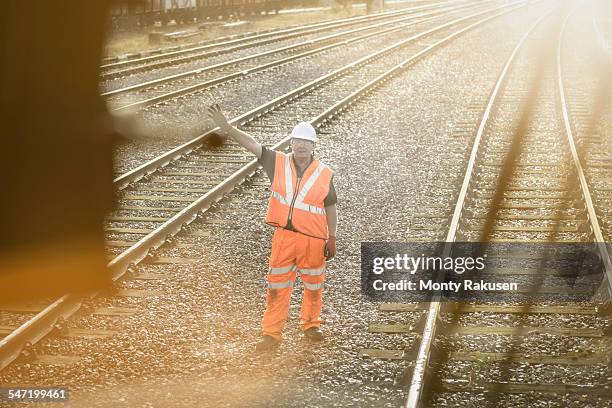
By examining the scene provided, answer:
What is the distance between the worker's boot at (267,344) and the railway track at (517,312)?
0.66m

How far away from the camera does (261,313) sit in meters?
7.32

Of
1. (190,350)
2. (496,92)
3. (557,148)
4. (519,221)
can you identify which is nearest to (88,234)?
(190,350)

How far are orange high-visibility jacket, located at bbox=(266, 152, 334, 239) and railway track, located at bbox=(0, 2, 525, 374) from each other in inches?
69.4

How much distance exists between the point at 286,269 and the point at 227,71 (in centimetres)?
1776

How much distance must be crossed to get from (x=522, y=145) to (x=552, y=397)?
9033 millimetres

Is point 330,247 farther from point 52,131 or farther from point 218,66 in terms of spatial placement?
point 218,66

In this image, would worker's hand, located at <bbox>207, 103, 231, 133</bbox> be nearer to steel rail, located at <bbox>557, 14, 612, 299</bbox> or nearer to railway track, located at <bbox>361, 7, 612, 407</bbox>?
railway track, located at <bbox>361, 7, 612, 407</bbox>

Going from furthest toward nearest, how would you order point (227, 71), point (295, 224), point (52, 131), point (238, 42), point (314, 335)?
point (238, 42) < point (227, 71) < point (314, 335) < point (295, 224) < point (52, 131)

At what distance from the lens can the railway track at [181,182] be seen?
697 cm

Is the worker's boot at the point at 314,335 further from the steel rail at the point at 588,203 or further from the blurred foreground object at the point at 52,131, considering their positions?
the steel rail at the point at 588,203

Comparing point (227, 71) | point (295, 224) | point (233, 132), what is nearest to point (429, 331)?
point (295, 224)

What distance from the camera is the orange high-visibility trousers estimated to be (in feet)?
21.5

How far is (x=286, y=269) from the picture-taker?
21.7 ft

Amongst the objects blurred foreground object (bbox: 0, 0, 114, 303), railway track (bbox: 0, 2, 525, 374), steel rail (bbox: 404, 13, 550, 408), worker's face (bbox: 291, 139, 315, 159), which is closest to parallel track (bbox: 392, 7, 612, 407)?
steel rail (bbox: 404, 13, 550, 408)
